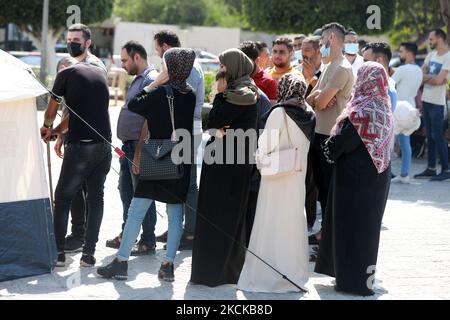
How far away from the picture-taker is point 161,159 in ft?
22.0

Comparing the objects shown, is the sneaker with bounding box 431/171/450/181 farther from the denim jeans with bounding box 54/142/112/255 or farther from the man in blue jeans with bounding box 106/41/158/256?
the denim jeans with bounding box 54/142/112/255

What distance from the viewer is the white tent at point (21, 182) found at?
6.65 m

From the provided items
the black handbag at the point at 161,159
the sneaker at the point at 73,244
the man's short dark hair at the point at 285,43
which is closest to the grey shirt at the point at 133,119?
the black handbag at the point at 161,159

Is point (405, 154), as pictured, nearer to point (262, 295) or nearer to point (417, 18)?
point (262, 295)

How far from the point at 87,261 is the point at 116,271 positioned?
51cm

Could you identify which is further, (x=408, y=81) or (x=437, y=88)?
(x=408, y=81)

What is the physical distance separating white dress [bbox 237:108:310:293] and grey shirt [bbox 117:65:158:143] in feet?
4.89

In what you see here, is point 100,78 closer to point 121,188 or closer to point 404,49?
point 121,188

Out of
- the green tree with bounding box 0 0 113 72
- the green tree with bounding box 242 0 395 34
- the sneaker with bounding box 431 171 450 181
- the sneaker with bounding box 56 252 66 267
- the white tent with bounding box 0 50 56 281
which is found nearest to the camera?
the white tent with bounding box 0 50 56 281


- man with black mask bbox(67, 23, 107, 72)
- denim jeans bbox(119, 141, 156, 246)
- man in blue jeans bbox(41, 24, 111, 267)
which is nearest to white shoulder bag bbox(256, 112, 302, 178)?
man in blue jeans bbox(41, 24, 111, 267)

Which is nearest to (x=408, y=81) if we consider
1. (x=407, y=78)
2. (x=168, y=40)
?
(x=407, y=78)

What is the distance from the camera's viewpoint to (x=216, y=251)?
22.4ft

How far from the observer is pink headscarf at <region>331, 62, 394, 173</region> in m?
6.62
